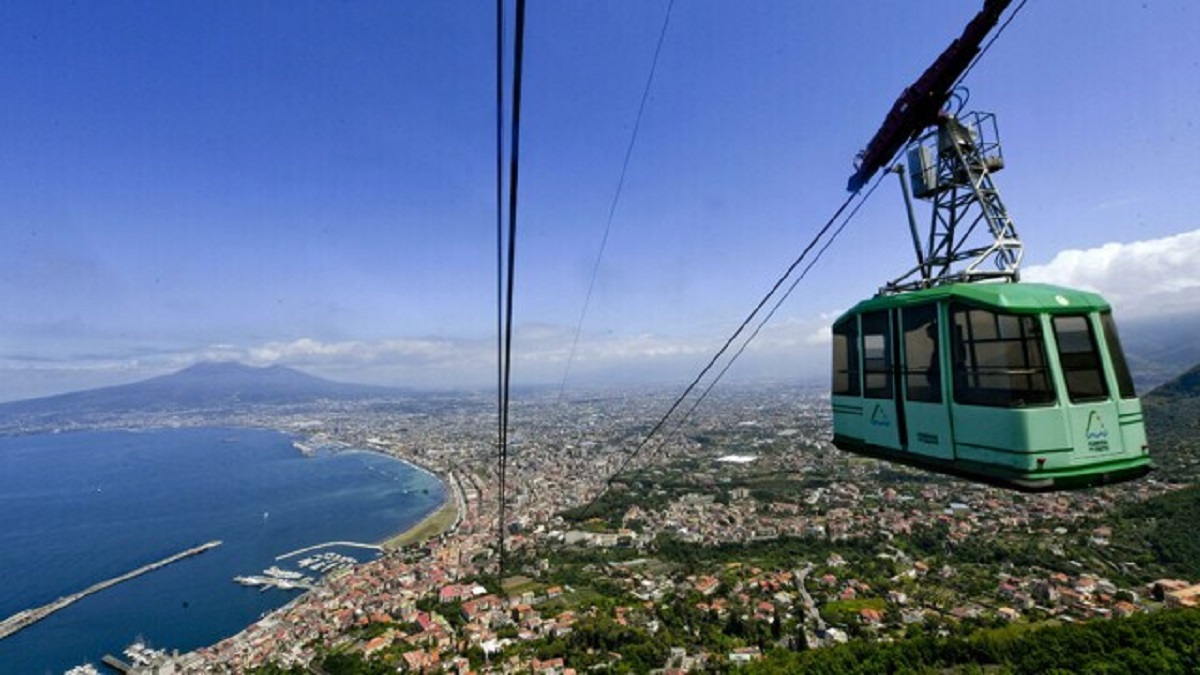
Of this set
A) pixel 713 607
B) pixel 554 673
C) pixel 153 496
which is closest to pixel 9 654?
pixel 554 673

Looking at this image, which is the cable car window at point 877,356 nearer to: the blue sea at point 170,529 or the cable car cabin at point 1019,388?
the cable car cabin at point 1019,388

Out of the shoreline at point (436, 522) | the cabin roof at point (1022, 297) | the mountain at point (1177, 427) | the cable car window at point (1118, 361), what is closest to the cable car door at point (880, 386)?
the cabin roof at point (1022, 297)

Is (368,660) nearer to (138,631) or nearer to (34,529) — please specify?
(138,631)

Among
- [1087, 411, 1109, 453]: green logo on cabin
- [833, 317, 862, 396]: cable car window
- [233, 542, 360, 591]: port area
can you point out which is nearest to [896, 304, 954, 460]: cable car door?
[833, 317, 862, 396]: cable car window

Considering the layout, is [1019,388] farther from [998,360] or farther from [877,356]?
[877,356]

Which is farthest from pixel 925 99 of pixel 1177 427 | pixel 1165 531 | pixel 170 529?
pixel 1177 427
